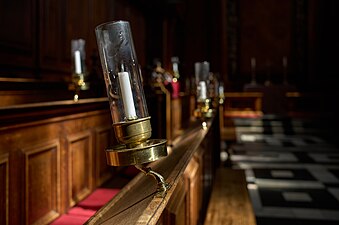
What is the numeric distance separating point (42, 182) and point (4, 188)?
11.6 inches

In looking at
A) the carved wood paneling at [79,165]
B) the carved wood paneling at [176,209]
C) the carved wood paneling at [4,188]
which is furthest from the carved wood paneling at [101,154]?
the carved wood paneling at [176,209]

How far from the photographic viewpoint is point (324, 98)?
9.63 m

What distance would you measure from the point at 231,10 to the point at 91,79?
28.0 ft

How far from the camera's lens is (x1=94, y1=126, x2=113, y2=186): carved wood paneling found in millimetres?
2440

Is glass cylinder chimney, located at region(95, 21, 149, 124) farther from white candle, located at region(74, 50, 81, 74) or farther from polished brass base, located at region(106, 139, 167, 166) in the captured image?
white candle, located at region(74, 50, 81, 74)

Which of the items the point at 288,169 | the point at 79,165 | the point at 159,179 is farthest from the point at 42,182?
the point at 288,169

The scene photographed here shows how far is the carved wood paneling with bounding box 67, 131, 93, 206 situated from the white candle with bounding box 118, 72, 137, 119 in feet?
3.90

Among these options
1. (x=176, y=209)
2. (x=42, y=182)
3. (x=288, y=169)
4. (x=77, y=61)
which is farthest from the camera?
(x=288, y=169)

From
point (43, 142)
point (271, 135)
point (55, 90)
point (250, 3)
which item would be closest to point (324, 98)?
point (271, 135)

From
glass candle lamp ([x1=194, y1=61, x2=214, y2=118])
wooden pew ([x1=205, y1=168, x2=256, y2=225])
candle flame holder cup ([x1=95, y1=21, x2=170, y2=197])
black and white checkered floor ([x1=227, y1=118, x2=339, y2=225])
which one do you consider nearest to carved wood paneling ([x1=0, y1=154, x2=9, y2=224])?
candle flame holder cup ([x1=95, y1=21, x2=170, y2=197])

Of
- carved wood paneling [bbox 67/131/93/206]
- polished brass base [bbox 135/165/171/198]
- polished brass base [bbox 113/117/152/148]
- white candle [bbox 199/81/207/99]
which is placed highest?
white candle [bbox 199/81/207/99]

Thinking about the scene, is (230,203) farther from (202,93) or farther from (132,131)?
(132,131)

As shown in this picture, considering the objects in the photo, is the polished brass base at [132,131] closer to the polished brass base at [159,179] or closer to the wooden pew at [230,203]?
the polished brass base at [159,179]

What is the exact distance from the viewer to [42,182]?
174 cm
